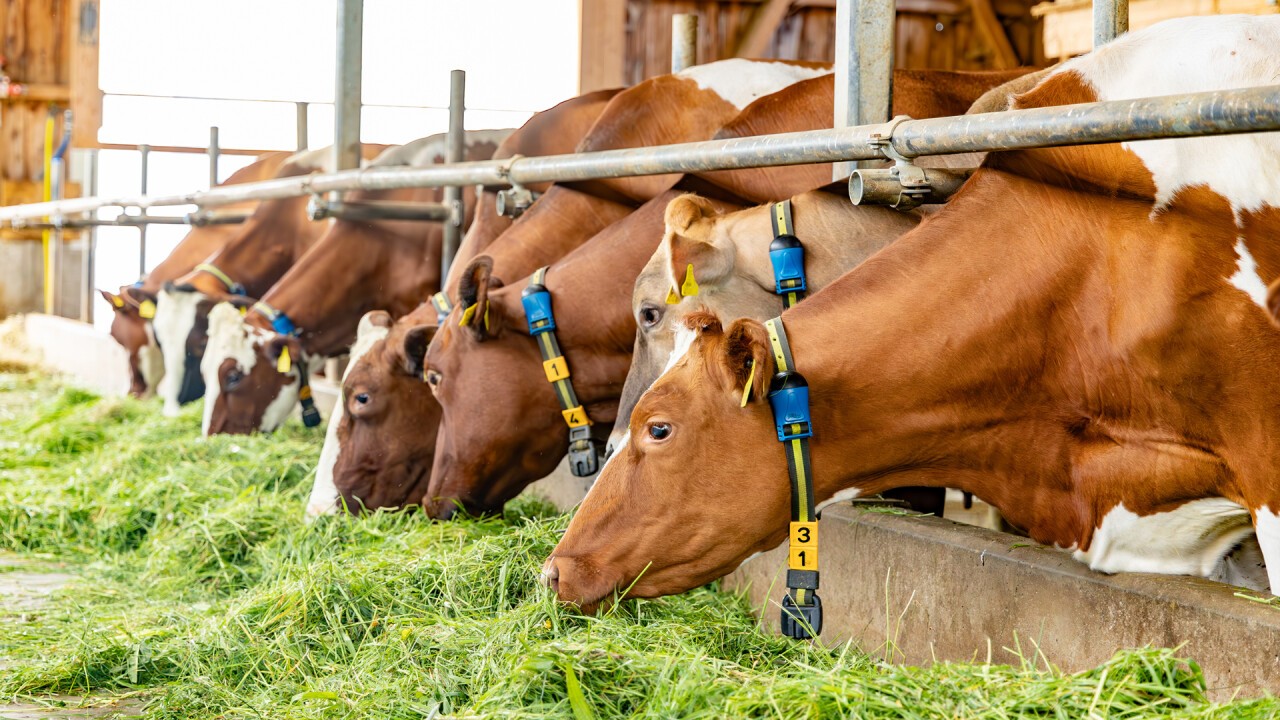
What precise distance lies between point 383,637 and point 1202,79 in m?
2.33

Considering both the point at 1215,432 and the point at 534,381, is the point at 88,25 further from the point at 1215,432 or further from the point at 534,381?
the point at 1215,432

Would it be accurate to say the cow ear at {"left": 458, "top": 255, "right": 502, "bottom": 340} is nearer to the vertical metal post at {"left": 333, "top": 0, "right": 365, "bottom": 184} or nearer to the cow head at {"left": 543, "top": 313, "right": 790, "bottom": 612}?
the cow head at {"left": 543, "top": 313, "right": 790, "bottom": 612}

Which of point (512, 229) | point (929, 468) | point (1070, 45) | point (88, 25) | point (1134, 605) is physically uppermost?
point (88, 25)

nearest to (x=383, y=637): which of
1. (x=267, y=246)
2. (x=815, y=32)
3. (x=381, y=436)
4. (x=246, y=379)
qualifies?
(x=381, y=436)

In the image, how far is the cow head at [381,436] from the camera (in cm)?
529

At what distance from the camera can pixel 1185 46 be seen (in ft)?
9.07

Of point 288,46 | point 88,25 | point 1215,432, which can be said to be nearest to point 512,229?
point 1215,432

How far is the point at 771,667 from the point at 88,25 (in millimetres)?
12074

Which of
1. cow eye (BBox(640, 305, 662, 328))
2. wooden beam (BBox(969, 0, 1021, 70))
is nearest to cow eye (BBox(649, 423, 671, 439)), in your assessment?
cow eye (BBox(640, 305, 662, 328))

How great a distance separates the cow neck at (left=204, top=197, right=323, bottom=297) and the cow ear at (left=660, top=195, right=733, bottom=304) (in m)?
5.46

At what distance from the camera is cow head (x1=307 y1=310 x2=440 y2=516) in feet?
17.3

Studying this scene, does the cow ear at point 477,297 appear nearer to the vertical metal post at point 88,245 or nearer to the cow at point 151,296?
the cow at point 151,296

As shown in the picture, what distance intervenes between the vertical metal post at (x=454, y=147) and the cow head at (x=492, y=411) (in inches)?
62.2

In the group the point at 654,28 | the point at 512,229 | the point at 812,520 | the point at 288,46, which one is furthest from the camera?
the point at 288,46
